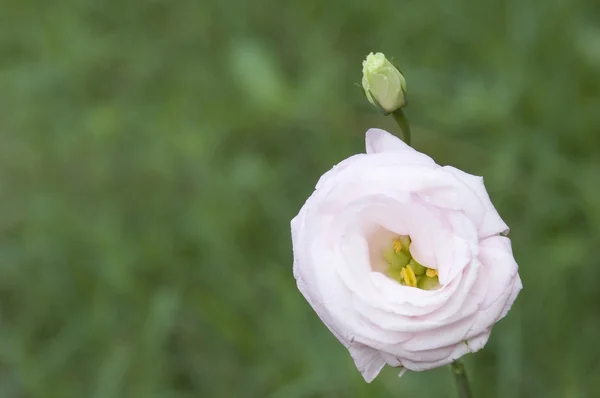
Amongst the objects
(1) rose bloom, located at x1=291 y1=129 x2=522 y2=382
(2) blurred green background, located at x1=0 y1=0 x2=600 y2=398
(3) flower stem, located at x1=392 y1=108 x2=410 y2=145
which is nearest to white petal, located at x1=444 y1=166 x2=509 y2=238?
(1) rose bloom, located at x1=291 y1=129 x2=522 y2=382

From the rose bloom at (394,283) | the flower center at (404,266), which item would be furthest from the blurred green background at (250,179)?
the rose bloom at (394,283)

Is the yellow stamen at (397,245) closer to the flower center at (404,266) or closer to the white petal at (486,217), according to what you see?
the flower center at (404,266)

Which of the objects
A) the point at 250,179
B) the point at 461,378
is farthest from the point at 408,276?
the point at 250,179

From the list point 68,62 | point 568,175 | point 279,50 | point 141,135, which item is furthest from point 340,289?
point 68,62

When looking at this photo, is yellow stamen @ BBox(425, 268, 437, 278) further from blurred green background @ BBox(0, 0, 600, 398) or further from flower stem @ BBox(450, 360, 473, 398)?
blurred green background @ BBox(0, 0, 600, 398)

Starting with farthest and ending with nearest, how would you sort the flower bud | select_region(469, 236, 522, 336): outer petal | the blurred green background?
the blurred green background → the flower bud → select_region(469, 236, 522, 336): outer petal

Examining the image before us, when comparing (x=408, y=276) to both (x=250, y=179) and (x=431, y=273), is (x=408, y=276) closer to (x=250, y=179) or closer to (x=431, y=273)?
(x=431, y=273)
